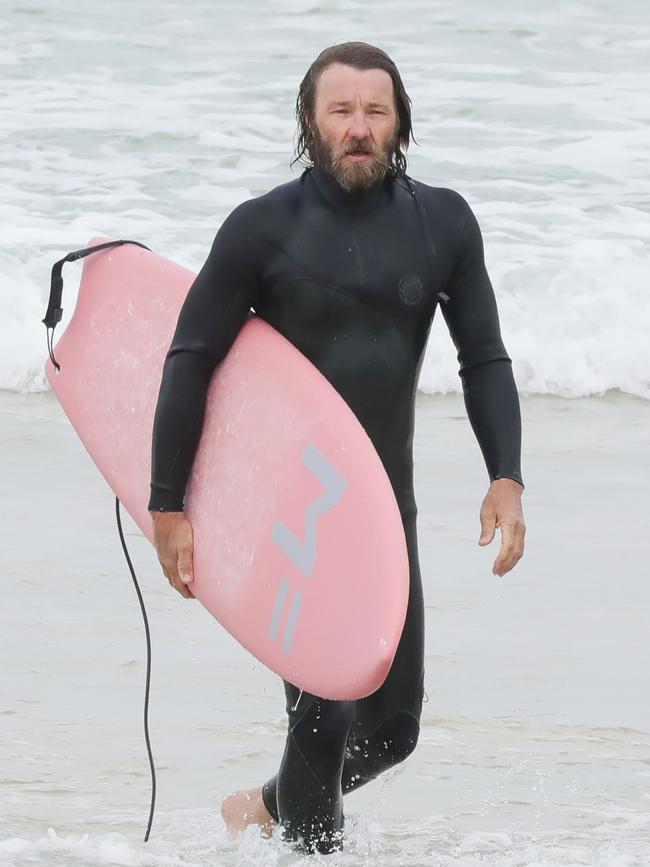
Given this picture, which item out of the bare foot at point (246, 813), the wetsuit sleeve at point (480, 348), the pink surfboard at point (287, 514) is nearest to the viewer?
the pink surfboard at point (287, 514)

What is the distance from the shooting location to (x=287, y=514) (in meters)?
2.87

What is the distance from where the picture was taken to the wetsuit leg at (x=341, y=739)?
2.89 m

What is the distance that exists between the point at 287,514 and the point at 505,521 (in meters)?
0.40

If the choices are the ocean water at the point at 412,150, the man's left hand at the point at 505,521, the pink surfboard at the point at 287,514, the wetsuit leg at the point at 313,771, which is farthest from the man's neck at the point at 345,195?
the ocean water at the point at 412,150

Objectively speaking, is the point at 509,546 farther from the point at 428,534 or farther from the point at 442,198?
the point at 428,534

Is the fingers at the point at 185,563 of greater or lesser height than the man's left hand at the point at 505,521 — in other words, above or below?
below

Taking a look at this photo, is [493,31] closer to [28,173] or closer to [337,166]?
[28,173]

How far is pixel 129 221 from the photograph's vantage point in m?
10.1

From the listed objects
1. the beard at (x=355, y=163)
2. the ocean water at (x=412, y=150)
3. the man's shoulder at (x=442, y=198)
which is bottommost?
the ocean water at (x=412, y=150)

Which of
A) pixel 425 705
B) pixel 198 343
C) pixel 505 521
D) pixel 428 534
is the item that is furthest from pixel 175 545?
pixel 428 534

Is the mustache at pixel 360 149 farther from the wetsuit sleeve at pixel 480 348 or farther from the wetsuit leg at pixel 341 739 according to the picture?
the wetsuit leg at pixel 341 739

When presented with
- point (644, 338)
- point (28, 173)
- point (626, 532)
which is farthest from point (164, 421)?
point (28, 173)

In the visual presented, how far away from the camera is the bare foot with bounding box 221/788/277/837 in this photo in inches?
127

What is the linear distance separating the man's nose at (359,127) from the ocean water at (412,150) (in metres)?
4.68
